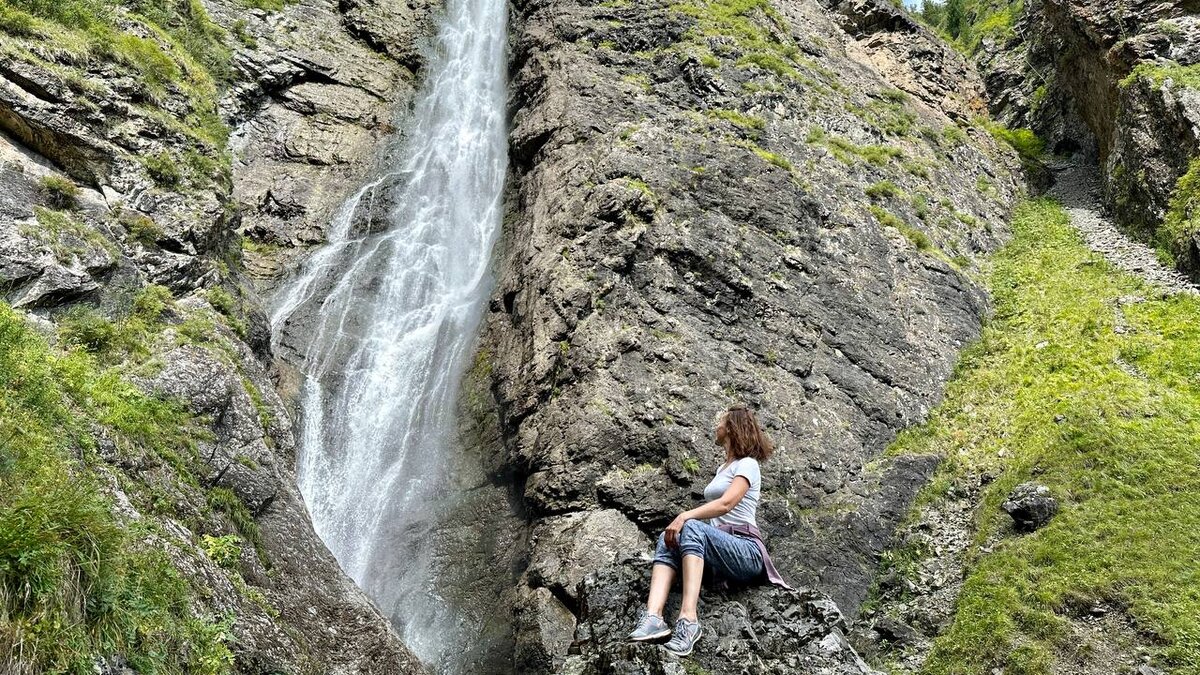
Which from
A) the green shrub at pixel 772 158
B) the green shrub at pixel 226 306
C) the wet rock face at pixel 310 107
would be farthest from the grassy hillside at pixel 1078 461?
the wet rock face at pixel 310 107

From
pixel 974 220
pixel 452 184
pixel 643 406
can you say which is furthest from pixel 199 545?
pixel 974 220

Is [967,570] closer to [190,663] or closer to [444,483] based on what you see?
[444,483]


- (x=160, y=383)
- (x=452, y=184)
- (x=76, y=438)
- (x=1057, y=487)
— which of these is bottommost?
(x=160, y=383)

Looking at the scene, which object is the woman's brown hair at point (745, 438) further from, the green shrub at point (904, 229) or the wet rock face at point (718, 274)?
the green shrub at point (904, 229)

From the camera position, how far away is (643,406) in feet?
46.3

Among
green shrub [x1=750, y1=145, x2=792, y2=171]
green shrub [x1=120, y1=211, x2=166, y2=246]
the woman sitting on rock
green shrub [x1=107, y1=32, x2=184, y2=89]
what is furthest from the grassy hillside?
green shrub [x1=107, y1=32, x2=184, y2=89]

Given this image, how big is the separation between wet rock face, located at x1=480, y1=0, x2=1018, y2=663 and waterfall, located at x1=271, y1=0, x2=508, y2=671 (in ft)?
4.69

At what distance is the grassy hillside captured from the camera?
1084cm

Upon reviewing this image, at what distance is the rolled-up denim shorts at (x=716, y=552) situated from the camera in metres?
6.51

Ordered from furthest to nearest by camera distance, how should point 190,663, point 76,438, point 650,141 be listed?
point 650,141
point 76,438
point 190,663

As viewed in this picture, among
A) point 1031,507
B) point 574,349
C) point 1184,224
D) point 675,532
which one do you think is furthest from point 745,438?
point 1184,224

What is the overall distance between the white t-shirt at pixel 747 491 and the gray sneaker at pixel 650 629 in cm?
99

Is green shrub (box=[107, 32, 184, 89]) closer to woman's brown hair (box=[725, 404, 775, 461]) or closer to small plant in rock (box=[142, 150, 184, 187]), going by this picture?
small plant in rock (box=[142, 150, 184, 187])

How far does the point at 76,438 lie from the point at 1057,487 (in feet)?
47.4
